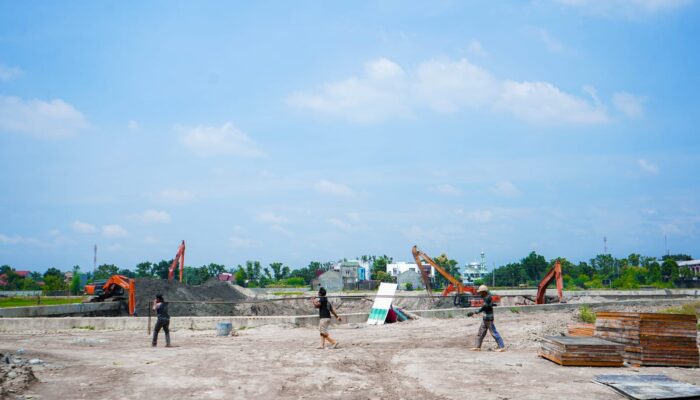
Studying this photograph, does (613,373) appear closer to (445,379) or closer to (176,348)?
(445,379)

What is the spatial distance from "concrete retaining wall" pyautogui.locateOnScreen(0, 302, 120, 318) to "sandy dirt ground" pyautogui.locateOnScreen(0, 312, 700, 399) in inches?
437

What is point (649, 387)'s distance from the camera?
912 cm

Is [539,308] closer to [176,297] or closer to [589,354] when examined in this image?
[589,354]

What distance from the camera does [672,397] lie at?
8.49 metres

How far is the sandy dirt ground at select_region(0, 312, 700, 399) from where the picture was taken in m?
9.51

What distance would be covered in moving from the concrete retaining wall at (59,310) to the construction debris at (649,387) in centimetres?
2724

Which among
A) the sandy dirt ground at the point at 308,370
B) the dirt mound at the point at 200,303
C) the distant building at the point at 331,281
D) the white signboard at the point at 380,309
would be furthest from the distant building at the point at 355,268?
the sandy dirt ground at the point at 308,370

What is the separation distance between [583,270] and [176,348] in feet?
337

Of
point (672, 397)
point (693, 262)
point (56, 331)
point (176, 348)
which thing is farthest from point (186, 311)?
point (693, 262)

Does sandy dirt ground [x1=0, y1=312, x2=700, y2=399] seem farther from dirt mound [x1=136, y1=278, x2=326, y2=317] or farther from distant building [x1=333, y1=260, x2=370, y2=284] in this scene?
distant building [x1=333, y1=260, x2=370, y2=284]

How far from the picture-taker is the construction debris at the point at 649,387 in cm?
859

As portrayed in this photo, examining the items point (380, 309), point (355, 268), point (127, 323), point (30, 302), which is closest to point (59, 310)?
point (127, 323)

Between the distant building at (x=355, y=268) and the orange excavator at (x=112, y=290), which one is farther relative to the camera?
the distant building at (x=355, y=268)

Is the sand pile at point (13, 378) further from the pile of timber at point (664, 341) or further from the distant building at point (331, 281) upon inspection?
the distant building at point (331, 281)
